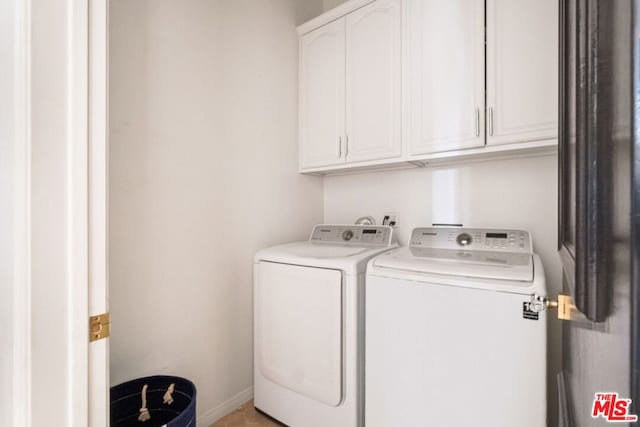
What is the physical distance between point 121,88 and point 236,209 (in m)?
0.82

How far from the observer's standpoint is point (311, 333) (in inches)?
59.6

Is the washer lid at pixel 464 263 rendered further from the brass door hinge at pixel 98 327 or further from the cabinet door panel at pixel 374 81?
the brass door hinge at pixel 98 327

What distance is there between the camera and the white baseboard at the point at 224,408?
1.63 metres

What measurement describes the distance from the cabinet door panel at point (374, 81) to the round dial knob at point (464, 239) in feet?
1.94

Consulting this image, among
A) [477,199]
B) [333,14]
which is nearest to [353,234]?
[477,199]

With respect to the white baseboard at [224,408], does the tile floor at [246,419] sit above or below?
below

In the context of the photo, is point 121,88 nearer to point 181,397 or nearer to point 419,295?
point 181,397

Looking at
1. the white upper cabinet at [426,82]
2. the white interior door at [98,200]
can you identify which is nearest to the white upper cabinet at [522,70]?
the white upper cabinet at [426,82]
